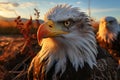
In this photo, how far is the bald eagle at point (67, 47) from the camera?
5406mm

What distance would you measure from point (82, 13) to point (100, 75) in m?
1.08

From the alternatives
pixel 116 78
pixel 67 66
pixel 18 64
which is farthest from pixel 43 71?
pixel 18 64

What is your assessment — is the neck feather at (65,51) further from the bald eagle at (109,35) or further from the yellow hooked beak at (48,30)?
the bald eagle at (109,35)

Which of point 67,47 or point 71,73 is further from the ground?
point 67,47

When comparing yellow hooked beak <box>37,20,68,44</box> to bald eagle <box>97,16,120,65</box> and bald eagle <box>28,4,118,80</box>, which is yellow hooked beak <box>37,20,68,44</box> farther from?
bald eagle <box>97,16,120,65</box>

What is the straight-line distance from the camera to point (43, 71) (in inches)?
219

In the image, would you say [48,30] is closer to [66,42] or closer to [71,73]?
[66,42]

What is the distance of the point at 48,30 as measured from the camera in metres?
5.21

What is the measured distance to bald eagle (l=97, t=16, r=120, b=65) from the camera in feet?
41.5

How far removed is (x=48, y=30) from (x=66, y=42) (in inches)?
14.1

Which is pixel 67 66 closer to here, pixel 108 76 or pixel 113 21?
pixel 108 76

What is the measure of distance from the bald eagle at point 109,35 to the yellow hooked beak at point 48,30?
725 centimetres

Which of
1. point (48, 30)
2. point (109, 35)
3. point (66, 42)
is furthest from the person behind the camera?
point (109, 35)

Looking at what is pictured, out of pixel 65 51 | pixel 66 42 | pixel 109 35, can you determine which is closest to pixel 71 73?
pixel 65 51
